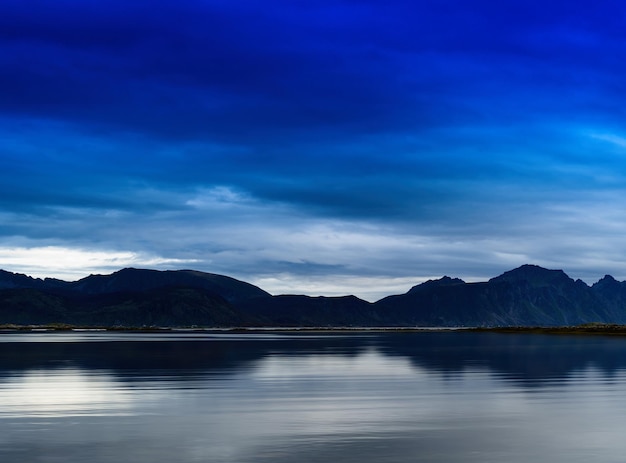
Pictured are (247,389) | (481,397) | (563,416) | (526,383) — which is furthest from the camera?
(526,383)

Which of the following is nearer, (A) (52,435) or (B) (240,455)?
(B) (240,455)

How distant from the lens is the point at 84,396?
4138cm

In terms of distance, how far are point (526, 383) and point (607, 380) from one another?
589cm

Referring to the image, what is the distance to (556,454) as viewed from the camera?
24.7 metres

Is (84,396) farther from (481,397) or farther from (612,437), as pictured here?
(612,437)

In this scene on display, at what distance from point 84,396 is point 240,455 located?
63.5ft

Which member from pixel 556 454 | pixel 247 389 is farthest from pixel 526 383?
pixel 556 454

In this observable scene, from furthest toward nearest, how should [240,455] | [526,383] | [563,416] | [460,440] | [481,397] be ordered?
[526,383], [481,397], [563,416], [460,440], [240,455]

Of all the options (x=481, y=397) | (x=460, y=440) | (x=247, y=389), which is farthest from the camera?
(x=247, y=389)

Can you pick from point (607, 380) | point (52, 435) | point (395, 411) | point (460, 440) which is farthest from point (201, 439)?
point (607, 380)

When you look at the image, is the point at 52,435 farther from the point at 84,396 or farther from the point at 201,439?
the point at 84,396

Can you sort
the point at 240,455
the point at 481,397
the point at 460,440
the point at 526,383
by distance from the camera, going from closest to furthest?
the point at 240,455, the point at 460,440, the point at 481,397, the point at 526,383

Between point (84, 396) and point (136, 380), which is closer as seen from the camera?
point (84, 396)

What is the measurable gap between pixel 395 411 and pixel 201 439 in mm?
10665
